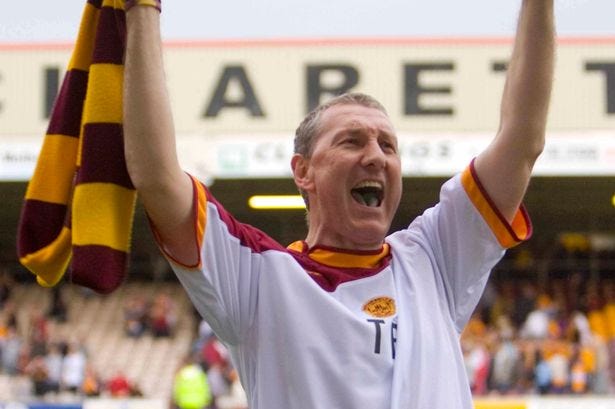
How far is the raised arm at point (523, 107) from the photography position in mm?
2822

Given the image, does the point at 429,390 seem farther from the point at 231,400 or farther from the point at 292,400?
the point at 231,400

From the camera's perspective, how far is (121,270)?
2635 millimetres

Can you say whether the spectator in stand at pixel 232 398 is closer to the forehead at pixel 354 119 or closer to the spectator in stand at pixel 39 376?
the spectator in stand at pixel 39 376

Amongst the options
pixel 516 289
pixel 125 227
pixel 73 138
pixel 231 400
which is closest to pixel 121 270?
pixel 125 227

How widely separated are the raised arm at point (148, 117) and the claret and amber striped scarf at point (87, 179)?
0.31 ft

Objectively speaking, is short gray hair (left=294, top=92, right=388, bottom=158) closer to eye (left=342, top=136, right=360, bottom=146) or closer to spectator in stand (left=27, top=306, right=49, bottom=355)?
eye (left=342, top=136, right=360, bottom=146)

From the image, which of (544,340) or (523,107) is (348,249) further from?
(544,340)

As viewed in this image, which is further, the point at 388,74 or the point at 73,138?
the point at 388,74

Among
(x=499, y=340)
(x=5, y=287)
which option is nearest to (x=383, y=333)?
(x=499, y=340)

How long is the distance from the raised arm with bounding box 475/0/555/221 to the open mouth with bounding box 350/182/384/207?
242mm

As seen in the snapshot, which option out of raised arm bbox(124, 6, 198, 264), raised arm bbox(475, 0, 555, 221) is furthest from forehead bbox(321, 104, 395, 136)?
raised arm bbox(124, 6, 198, 264)

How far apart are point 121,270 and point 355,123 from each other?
635 millimetres

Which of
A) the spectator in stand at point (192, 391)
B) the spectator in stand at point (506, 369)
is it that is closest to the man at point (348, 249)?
the spectator in stand at point (192, 391)

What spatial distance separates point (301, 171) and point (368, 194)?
0.23m
